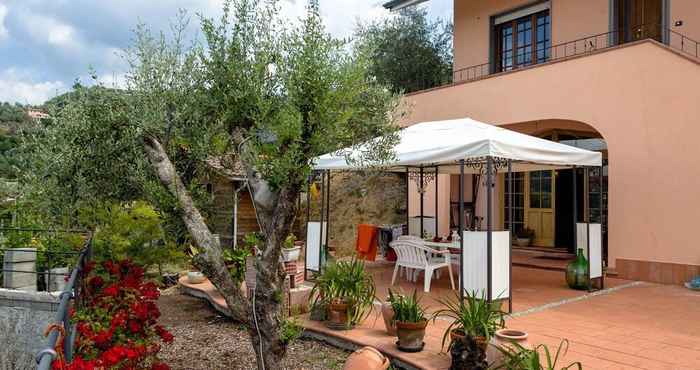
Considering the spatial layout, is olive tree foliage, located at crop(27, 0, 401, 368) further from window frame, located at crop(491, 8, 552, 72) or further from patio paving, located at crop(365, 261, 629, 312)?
window frame, located at crop(491, 8, 552, 72)

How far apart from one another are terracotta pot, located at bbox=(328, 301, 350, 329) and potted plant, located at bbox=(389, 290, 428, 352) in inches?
30.2

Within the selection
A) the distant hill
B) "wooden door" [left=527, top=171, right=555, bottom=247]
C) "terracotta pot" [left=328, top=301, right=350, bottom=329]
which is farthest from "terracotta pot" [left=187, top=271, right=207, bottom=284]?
"wooden door" [left=527, top=171, right=555, bottom=247]

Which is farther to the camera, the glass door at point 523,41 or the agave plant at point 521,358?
the glass door at point 523,41

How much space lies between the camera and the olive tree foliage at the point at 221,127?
3369mm

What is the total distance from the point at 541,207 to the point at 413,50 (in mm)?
7057

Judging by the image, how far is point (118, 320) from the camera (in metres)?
3.79

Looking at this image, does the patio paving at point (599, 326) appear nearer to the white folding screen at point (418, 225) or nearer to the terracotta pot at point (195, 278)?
the terracotta pot at point (195, 278)

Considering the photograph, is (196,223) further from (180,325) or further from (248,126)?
(180,325)

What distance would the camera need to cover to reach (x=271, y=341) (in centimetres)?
389

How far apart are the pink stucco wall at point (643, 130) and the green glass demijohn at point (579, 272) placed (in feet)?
4.76

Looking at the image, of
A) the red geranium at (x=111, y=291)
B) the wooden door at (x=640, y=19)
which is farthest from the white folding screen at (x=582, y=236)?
the red geranium at (x=111, y=291)

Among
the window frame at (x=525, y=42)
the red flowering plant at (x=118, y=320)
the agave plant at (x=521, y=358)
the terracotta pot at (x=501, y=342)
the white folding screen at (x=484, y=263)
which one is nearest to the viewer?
the agave plant at (x=521, y=358)

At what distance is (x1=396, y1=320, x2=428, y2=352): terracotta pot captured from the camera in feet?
14.3

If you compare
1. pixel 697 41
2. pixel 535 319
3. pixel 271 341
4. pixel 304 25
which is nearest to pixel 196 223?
pixel 271 341
